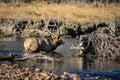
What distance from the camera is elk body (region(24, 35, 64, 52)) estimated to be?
22.8 metres

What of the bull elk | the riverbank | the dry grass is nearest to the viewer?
the riverbank

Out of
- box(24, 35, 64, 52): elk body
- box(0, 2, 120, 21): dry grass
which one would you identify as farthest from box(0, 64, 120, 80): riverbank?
box(0, 2, 120, 21): dry grass

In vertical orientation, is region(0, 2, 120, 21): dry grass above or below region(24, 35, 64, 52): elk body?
below

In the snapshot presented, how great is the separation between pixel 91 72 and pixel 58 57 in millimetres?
4044

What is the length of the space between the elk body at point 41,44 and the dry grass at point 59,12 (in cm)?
1973

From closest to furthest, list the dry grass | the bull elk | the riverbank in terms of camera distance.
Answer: the riverbank < the bull elk < the dry grass

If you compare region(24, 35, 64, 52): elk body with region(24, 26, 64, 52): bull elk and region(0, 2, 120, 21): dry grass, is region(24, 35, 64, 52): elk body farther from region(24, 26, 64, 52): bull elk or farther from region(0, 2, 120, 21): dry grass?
region(0, 2, 120, 21): dry grass

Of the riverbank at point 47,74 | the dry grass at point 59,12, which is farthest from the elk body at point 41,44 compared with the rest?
the dry grass at point 59,12

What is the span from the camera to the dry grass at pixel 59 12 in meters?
45.7

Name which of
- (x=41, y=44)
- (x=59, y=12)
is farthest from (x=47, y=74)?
(x=59, y=12)

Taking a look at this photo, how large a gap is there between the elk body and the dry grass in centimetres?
1973

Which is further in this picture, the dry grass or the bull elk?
the dry grass

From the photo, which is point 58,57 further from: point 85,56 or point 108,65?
point 108,65

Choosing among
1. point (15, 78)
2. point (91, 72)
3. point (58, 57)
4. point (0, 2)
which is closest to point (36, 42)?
point (58, 57)
